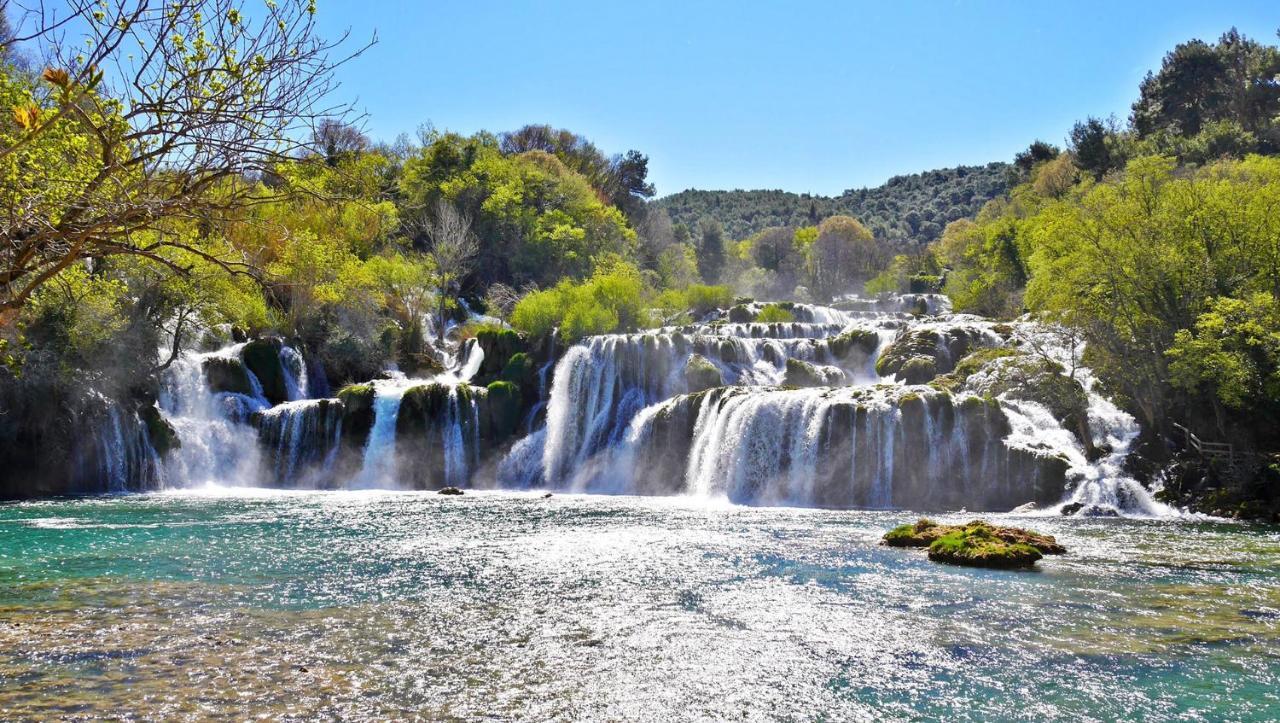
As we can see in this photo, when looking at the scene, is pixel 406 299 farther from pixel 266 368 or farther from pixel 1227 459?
pixel 1227 459

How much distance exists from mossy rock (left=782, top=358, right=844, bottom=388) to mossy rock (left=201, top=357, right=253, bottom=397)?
21823 mm

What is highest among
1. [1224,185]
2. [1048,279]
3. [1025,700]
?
[1224,185]

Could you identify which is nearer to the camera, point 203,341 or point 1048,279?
point 1048,279

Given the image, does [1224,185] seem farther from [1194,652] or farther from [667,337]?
[1194,652]

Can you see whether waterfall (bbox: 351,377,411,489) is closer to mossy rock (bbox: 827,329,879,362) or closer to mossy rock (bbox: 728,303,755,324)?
mossy rock (bbox: 827,329,879,362)

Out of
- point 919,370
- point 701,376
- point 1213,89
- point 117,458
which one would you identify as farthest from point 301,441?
point 1213,89

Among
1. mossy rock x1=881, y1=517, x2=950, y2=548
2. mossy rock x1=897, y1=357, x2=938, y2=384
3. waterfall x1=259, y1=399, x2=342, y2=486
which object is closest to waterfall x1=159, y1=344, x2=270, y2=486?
waterfall x1=259, y1=399, x2=342, y2=486

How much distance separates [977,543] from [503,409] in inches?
939

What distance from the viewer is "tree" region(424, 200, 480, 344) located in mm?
50438

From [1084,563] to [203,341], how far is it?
113 ft

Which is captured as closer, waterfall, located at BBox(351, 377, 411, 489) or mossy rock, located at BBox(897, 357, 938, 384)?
mossy rock, located at BBox(897, 357, 938, 384)

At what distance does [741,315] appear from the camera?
5094 centimetres

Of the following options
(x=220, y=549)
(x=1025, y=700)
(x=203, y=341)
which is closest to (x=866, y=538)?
(x=1025, y=700)

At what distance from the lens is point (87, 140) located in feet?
25.9
